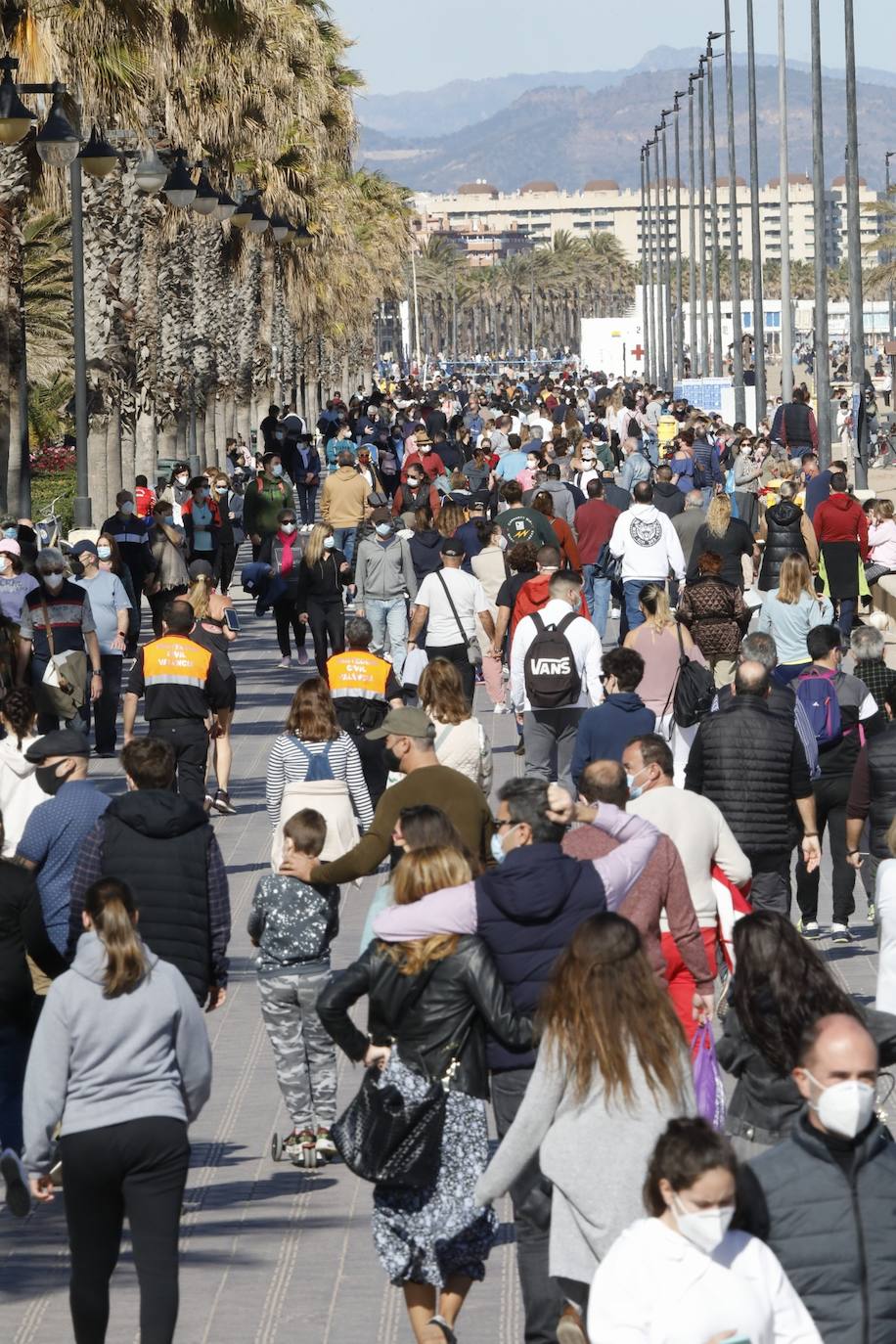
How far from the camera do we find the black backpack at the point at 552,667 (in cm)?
1388

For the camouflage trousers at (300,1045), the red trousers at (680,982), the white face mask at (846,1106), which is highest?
the white face mask at (846,1106)

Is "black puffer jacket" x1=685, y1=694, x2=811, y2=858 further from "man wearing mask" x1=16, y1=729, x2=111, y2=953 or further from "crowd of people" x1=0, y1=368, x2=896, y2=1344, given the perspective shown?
"man wearing mask" x1=16, y1=729, x2=111, y2=953

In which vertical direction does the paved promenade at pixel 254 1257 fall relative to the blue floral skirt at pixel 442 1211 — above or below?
below

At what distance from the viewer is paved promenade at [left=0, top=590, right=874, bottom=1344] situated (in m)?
7.20

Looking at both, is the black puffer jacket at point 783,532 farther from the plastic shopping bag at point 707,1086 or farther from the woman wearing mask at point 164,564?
the plastic shopping bag at point 707,1086

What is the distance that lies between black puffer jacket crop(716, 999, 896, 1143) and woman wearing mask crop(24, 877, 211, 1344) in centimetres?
141

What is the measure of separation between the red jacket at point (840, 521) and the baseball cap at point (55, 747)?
43.5ft

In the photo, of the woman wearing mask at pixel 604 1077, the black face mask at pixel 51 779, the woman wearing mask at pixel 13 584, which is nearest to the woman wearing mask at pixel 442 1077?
the woman wearing mask at pixel 604 1077

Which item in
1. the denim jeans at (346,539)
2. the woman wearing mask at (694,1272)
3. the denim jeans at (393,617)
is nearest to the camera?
the woman wearing mask at (694,1272)

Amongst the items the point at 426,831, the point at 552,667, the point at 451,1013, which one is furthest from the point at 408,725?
the point at 552,667

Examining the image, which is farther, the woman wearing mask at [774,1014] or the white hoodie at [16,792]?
the white hoodie at [16,792]

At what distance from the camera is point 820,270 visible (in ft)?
152

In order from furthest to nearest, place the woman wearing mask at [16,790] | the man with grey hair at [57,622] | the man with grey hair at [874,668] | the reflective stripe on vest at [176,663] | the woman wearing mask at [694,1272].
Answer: the man with grey hair at [57,622], the reflective stripe on vest at [176,663], the man with grey hair at [874,668], the woman wearing mask at [16,790], the woman wearing mask at [694,1272]

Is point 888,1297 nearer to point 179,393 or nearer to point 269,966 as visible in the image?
point 269,966
